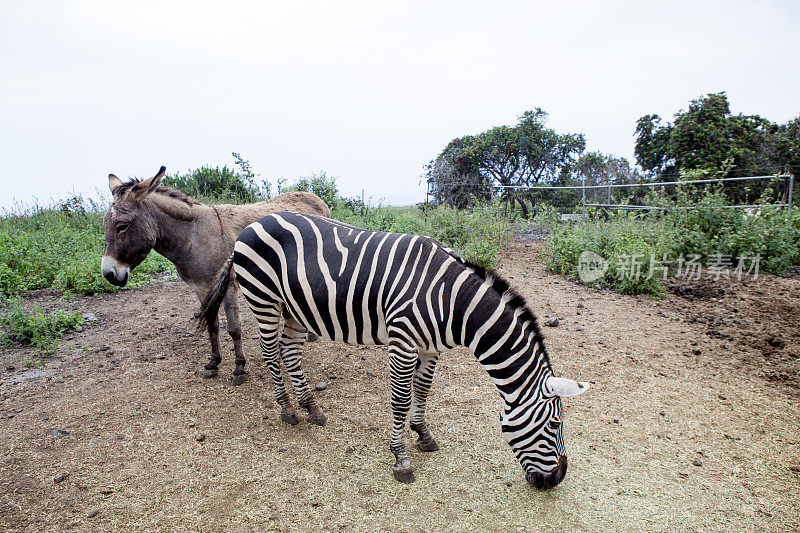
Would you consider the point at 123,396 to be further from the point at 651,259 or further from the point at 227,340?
the point at 651,259

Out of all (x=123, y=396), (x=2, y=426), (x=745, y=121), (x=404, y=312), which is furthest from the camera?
(x=745, y=121)

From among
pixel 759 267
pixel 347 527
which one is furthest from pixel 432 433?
pixel 759 267

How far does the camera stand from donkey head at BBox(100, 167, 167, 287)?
388 centimetres

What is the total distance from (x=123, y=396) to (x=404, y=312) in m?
3.33

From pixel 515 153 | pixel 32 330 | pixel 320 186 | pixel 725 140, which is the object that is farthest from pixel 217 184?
pixel 725 140

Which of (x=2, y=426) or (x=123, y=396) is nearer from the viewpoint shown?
(x=2, y=426)

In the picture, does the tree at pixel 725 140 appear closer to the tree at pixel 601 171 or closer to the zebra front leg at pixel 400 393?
the tree at pixel 601 171

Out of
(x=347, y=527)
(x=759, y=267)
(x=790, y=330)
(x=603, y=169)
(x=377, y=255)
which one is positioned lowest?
(x=347, y=527)

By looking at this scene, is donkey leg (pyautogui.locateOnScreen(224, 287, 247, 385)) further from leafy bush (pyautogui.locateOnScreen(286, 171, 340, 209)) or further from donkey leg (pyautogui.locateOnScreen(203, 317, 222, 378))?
leafy bush (pyautogui.locateOnScreen(286, 171, 340, 209))

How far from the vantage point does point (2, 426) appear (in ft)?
12.1

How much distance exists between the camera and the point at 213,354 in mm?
4699

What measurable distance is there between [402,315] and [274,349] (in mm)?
1503

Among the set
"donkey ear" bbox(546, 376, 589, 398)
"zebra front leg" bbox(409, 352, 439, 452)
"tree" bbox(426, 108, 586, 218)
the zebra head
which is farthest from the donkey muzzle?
"tree" bbox(426, 108, 586, 218)

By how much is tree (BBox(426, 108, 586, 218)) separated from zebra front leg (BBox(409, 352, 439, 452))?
2096 centimetres
